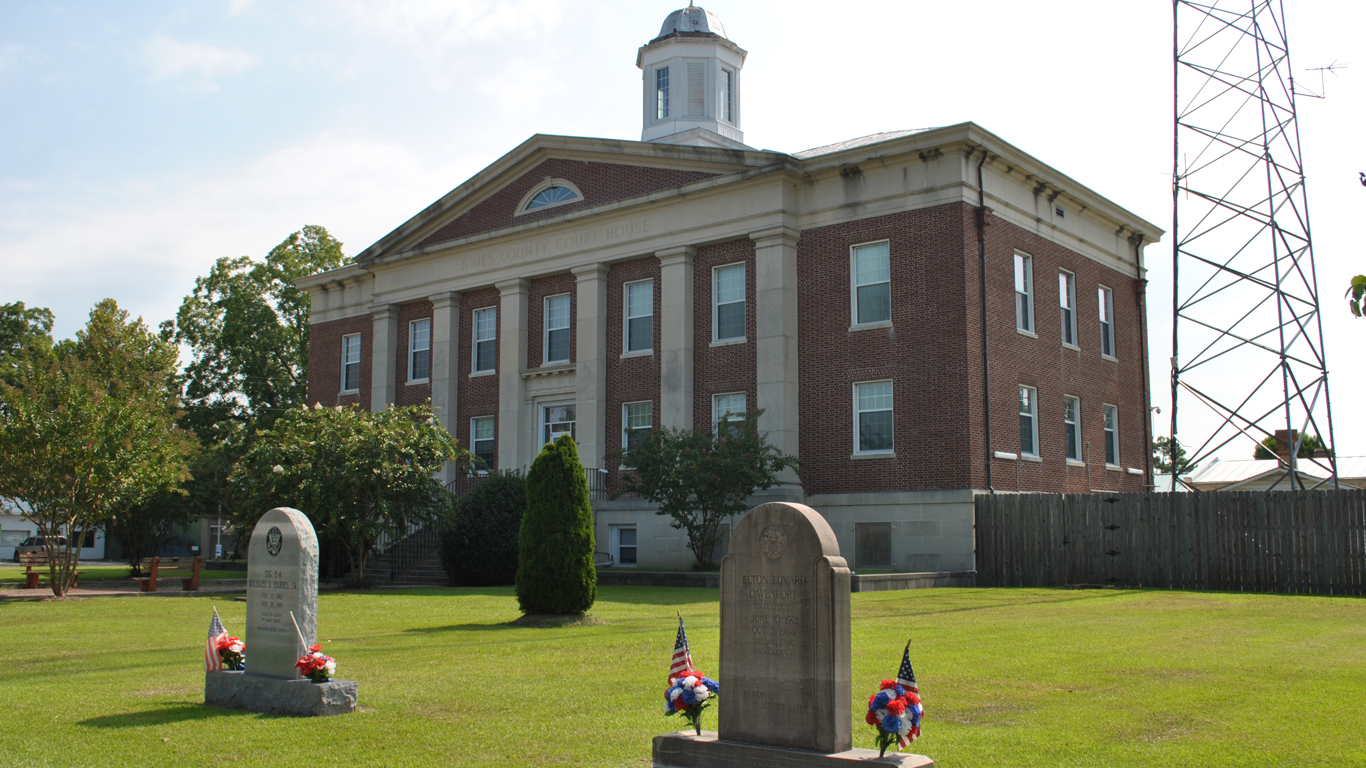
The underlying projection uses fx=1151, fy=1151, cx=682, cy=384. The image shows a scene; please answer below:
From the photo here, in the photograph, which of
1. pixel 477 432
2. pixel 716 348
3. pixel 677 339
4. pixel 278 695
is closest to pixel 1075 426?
pixel 716 348

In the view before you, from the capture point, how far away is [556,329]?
3425cm

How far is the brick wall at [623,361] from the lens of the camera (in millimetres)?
31719

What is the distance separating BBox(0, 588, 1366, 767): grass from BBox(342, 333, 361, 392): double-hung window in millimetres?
22927

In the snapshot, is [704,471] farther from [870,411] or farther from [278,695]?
[278,695]

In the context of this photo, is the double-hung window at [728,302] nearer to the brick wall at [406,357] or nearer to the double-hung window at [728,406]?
the double-hung window at [728,406]

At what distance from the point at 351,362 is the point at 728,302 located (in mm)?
16542

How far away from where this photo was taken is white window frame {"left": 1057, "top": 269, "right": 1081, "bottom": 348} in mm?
31125

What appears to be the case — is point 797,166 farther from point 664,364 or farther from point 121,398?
point 121,398

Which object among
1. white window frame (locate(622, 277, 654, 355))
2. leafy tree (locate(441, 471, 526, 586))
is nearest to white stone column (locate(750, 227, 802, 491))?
white window frame (locate(622, 277, 654, 355))

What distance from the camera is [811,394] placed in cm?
2886

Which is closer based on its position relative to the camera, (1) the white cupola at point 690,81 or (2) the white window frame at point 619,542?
(2) the white window frame at point 619,542

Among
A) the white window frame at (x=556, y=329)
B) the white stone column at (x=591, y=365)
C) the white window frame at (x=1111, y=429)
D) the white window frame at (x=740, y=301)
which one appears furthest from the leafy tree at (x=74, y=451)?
the white window frame at (x=1111, y=429)

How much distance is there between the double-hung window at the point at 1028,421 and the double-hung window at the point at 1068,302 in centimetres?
258

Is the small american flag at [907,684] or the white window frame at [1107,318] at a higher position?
the white window frame at [1107,318]
